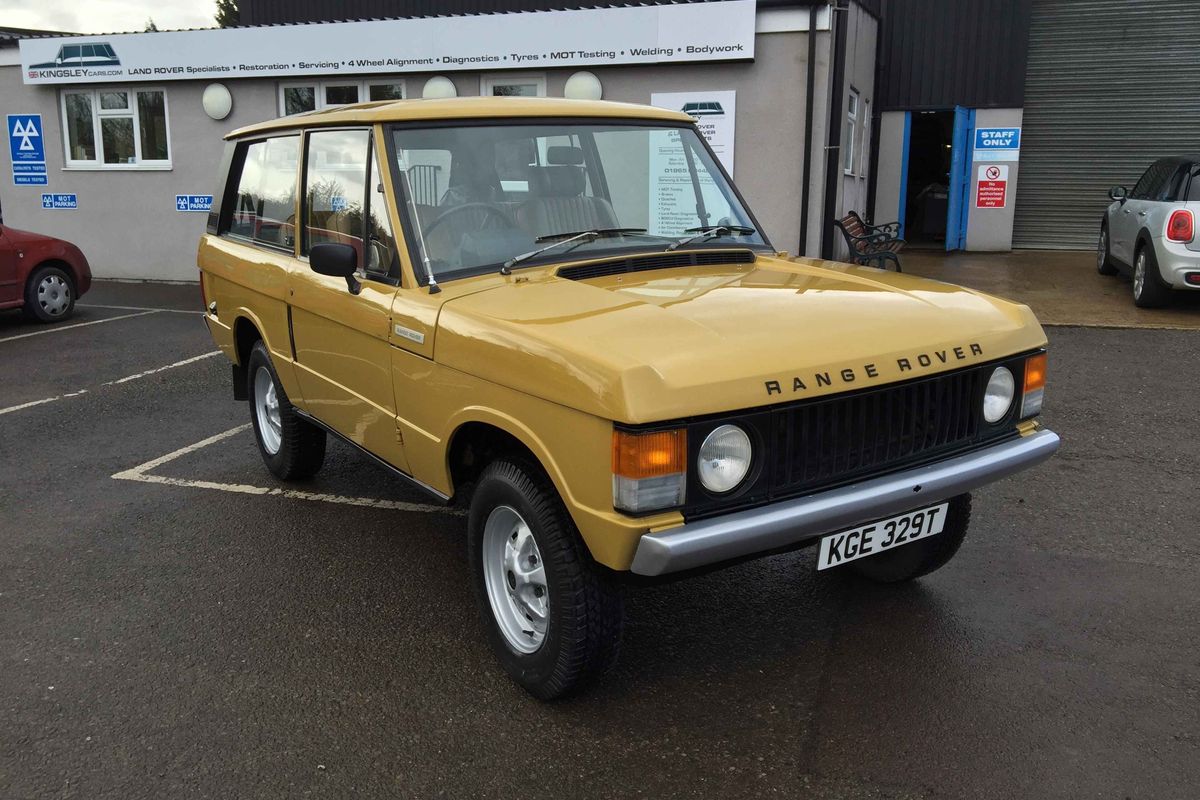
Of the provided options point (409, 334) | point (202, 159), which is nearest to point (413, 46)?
point (202, 159)

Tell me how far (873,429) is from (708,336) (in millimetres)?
637

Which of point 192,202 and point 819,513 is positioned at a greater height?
point 192,202

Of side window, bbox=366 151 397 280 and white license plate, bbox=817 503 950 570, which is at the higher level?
side window, bbox=366 151 397 280

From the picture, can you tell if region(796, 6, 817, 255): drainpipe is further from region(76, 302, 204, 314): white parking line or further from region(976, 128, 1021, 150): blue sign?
region(76, 302, 204, 314): white parking line

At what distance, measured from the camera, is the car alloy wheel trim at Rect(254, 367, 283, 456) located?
18.9ft

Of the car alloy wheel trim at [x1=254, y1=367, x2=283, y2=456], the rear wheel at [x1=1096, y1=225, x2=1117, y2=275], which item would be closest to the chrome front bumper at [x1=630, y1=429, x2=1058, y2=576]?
the car alloy wheel trim at [x1=254, y1=367, x2=283, y2=456]

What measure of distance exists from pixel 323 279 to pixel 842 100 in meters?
9.96

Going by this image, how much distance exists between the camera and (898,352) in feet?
10.3

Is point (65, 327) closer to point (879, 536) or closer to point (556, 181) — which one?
point (556, 181)

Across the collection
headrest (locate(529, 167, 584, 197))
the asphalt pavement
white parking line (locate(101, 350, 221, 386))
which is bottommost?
the asphalt pavement

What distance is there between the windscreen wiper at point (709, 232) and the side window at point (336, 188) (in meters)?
1.32

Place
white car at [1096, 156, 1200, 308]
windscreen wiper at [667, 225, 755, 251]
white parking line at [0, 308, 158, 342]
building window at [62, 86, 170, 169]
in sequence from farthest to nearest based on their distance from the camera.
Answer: building window at [62, 86, 170, 169]
white parking line at [0, 308, 158, 342]
white car at [1096, 156, 1200, 308]
windscreen wiper at [667, 225, 755, 251]

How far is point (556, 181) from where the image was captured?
13.5 feet

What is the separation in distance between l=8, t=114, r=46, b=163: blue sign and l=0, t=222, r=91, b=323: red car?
206 inches
